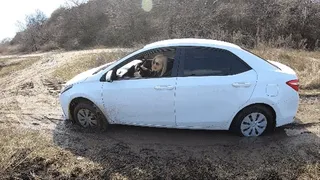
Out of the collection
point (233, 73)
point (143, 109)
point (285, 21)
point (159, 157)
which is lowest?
point (159, 157)

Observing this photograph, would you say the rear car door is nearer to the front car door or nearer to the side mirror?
the front car door

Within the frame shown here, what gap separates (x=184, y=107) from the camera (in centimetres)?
545

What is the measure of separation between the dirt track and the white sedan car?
0.28 m

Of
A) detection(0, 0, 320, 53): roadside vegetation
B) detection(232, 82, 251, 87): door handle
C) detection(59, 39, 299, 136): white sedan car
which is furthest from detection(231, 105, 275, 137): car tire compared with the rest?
detection(0, 0, 320, 53): roadside vegetation

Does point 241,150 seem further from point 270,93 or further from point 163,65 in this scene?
point 163,65

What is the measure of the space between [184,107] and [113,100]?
1.26 m

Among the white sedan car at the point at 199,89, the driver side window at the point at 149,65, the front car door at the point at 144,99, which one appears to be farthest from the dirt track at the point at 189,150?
the driver side window at the point at 149,65

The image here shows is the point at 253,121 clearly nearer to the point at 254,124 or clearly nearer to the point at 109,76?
the point at 254,124

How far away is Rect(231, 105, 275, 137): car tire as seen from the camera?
5422 mm

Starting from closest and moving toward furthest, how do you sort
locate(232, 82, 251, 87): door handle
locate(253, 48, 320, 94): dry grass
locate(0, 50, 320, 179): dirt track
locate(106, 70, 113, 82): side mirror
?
locate(0, 50, 320, 179): dirt track
locate(232, 82, 251, 87): door handle
locate(106, 70, 113, 82): side mirror
locate(253, 48, 320, 94): dry grass

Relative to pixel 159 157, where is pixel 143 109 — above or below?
above

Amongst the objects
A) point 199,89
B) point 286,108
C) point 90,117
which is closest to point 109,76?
point 90,117

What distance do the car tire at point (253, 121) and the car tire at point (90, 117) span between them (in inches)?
92.4


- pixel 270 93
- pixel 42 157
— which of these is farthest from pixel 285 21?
pixel 42 157
